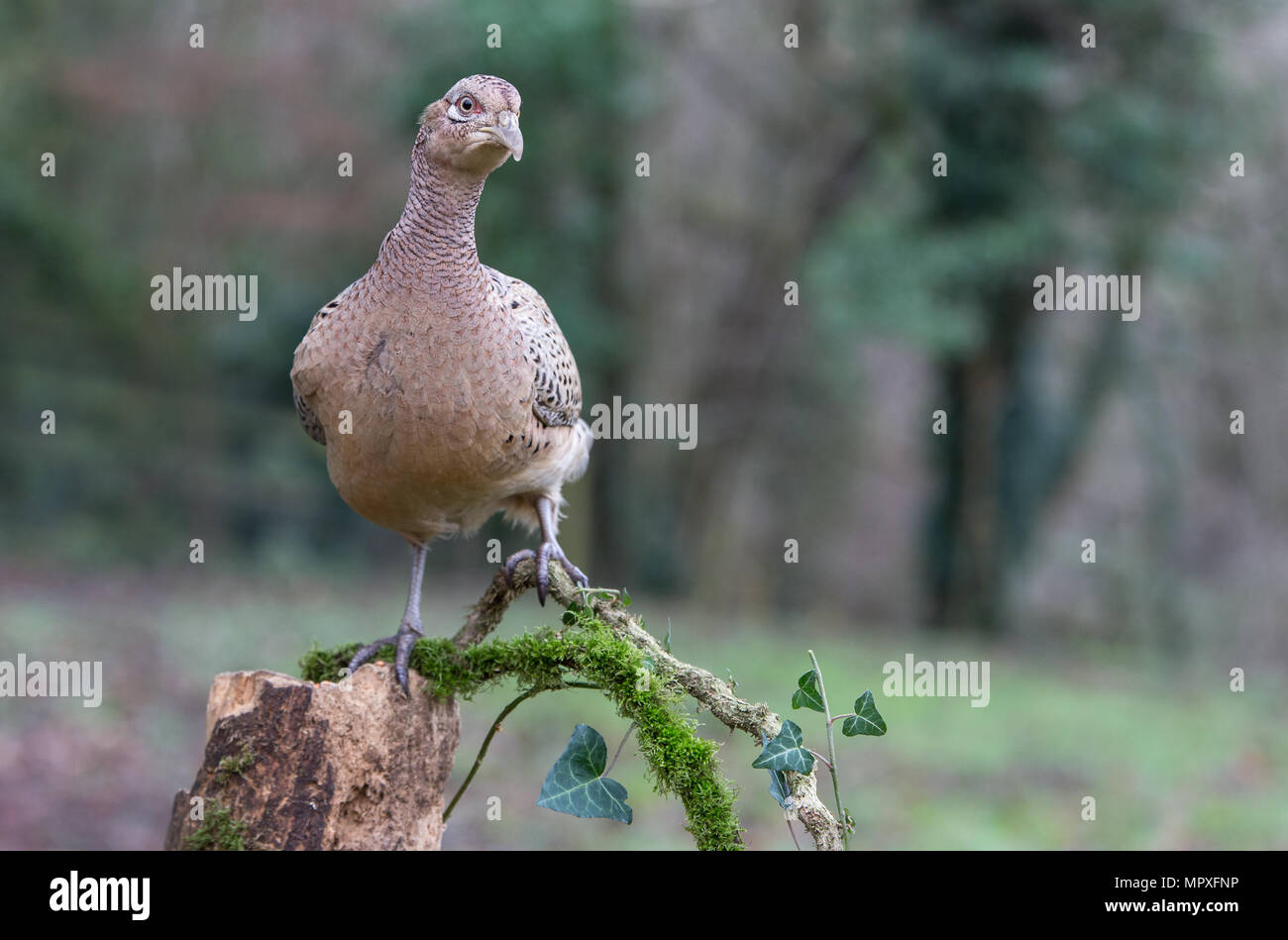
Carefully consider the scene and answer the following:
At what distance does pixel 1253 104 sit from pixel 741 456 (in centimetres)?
813

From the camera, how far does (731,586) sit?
18000 mm

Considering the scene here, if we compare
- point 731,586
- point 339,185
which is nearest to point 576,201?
point 339,185

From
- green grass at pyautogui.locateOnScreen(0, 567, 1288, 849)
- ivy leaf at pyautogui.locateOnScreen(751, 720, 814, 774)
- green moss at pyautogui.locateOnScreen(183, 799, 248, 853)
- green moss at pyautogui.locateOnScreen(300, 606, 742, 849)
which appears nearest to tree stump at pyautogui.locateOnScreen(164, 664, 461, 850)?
green moss at pyautogui.locateOnScreen(183, 799, 248, 853)

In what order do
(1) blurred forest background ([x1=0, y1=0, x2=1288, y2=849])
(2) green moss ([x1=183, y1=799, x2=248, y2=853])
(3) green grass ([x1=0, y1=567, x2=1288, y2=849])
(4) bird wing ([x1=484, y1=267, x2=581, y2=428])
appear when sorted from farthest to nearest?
(1) blurred forest background ([x1=0, y1=0, x2=1288, y2=849]) → (3) green grass ([x1=0, y1=567, x2=1288, y2=849]) → (4) bird wing ([x1=484, y1=267, x2=581, y2=428]) → (2) green moss ([x1=183, y1=799, x2=248, y2=853])

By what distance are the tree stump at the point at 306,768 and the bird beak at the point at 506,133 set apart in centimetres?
143

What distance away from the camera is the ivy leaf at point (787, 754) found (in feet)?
7.45

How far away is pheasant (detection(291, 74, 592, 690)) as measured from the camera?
3273mm

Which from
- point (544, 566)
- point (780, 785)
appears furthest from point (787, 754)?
point (544, 566)

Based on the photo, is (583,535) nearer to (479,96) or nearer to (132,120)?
(132,120)

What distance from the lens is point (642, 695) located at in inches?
99.7

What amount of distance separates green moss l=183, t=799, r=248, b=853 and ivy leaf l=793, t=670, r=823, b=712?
1.33 meters

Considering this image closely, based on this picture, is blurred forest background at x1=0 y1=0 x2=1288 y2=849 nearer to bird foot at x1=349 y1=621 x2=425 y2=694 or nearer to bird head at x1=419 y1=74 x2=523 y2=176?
bird foot at x1=349 y1=621 x2=425 y2=694

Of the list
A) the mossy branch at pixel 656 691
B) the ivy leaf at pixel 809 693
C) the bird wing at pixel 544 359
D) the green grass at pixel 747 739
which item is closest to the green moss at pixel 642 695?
the mossy branch at pixel 656 691

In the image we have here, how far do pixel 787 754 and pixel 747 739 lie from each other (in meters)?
6.52
